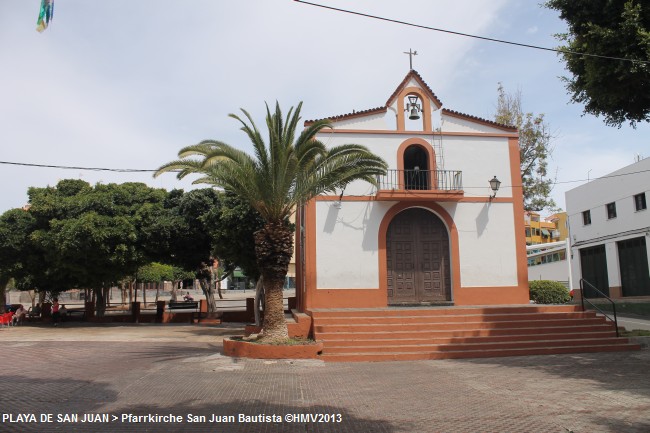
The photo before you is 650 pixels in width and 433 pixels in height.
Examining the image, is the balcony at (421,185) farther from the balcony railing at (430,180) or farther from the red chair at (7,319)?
the red chair at (7,319)

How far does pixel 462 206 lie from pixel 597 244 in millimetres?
15564

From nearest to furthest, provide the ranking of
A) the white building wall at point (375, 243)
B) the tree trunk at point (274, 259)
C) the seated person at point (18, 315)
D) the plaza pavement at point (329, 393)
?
the plaza pavement at point (329, 393) → the tree trunk at point (274, 259) → the white building wall at point (375, 243) → the seated person at point (18, 315)

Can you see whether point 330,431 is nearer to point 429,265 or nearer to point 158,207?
point 429,265

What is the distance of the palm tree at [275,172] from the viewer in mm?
12180

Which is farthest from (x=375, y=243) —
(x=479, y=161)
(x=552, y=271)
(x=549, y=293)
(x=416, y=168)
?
(x=552, y=271)

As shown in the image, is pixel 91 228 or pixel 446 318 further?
pixel 91 228

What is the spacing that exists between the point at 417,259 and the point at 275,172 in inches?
233

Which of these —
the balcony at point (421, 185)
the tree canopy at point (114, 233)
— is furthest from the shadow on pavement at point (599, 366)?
the tree canopy at point (114, 233)

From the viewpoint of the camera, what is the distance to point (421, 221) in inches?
625

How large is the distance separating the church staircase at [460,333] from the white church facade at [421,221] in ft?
6.39

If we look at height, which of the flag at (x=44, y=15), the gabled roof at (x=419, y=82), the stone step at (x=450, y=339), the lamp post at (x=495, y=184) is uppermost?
the gabled roof at (x=419, y=82)

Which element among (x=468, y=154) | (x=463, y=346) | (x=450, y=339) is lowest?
(x=463, y=346)

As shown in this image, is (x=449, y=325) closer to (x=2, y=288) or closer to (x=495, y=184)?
(x=495, y=184)

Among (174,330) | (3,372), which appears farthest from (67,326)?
(3,372)
